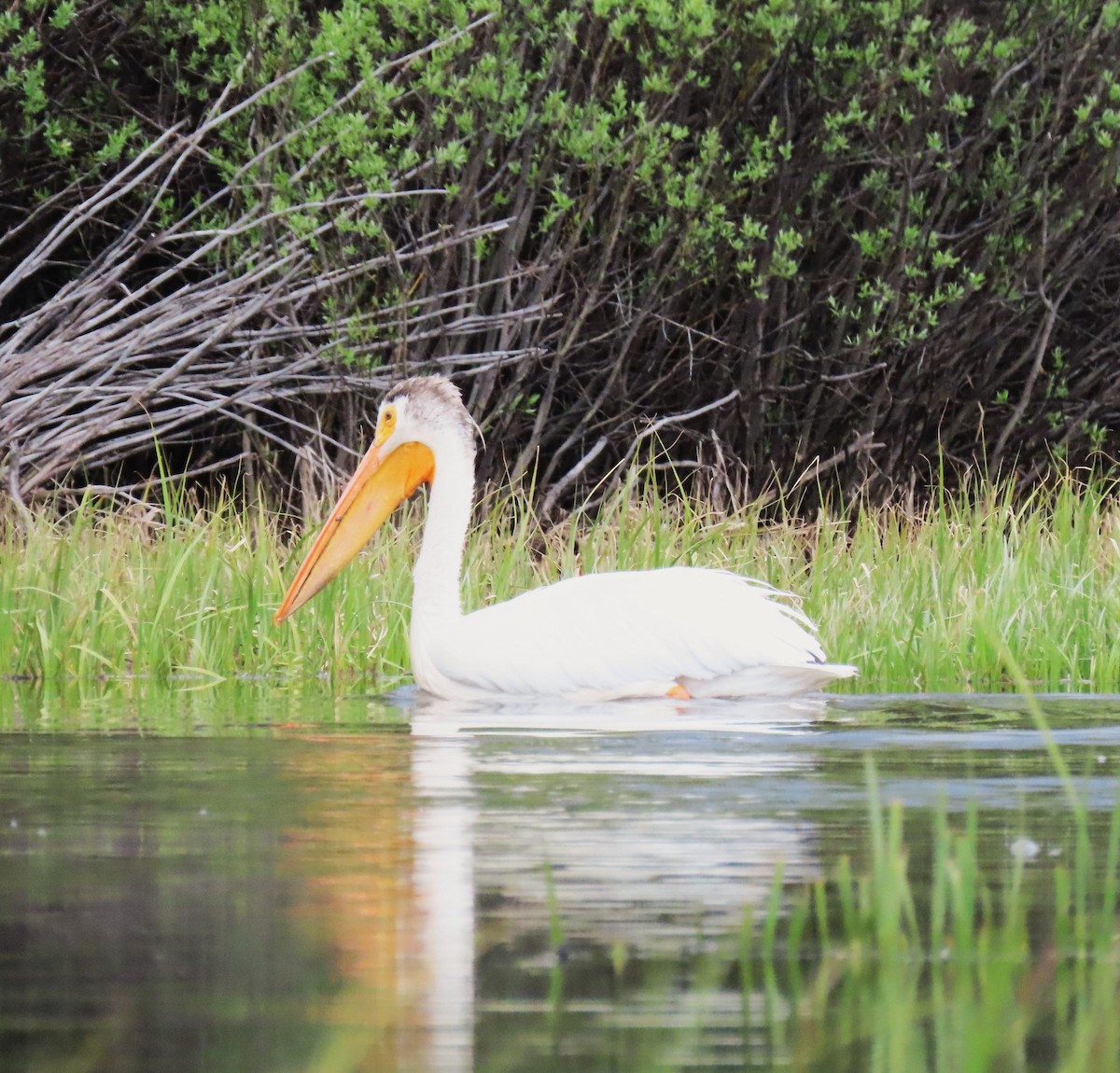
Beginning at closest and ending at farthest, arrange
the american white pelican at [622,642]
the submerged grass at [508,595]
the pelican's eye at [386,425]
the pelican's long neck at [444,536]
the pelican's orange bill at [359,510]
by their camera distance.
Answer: the american white pelican at [622,642] → the pelican's long neck at [444,536] → the submerged grass at [508,595] → the pelican's orange bill at [359,510] → the pelican's eye at [386,425]

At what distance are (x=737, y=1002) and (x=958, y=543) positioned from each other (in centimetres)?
701

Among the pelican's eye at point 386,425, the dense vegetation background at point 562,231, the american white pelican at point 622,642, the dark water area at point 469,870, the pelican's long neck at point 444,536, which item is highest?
the dense vegetation background at point 562,231

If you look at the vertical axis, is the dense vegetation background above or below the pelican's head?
above

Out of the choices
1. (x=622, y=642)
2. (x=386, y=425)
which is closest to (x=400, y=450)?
(x=386, y=425)

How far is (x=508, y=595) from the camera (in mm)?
9703

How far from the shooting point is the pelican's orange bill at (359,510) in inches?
337

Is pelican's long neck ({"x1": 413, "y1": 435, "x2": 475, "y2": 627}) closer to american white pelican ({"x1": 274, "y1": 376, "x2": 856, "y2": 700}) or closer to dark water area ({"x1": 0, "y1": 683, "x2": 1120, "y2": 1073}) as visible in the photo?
american white pelican ({"x1": 274, "y1": 376, "x2": 856, "y2": 700})

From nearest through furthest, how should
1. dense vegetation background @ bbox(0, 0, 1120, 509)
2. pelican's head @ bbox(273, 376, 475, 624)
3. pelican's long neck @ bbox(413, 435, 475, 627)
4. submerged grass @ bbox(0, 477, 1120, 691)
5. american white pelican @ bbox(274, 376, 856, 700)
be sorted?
american white pelican @ bbox(274, 376, 856, 700) → pelican's long neck @ bbox(413, 435, 475, 627) → submerged grass @ bbox(0, 477, 1120, 691) → pelican's head @ bbox(273, 376, 475, 624) → dense vegetation background @ bbox(0, 0, 1120, 509)

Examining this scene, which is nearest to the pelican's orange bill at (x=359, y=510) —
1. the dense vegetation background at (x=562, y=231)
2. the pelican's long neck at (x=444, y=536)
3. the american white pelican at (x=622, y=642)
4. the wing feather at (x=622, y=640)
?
the pelican's long neck at (x=444, y=536)

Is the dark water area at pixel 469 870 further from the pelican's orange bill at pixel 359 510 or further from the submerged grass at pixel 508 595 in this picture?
the pelican's orange bill at pixel 359 510

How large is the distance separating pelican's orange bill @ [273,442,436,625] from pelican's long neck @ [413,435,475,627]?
12 centimetres

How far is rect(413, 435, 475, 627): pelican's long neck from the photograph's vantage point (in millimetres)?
8062

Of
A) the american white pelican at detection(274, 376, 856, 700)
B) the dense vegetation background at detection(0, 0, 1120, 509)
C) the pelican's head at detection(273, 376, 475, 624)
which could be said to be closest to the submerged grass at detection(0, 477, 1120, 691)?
the pelican's head at detection(273, 376, 475, 624)

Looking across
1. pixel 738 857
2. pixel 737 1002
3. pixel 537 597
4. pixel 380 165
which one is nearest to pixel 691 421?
pixel 380 165
